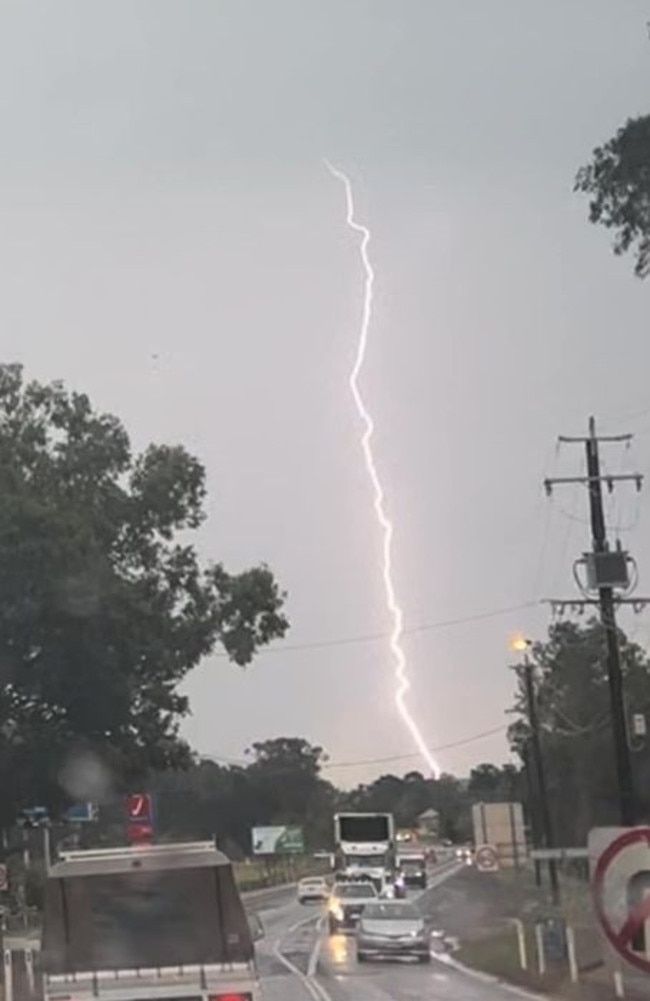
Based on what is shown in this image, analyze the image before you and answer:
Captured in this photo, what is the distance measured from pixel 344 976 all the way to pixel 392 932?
23.1ft

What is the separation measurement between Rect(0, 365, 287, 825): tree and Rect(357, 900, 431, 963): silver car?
7.09 metres

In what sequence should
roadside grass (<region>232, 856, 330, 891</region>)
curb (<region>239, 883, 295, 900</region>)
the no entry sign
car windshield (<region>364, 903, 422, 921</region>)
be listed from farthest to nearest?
1. roadside grass (<region>232, 856, 330, 891</region>)
2. curb (<region>239, 883, 295, 900</region>)
3. car windshield (<region>364, 903, 422, 921</region>)
4. the no entry sign

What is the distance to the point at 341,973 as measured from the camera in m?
41.2

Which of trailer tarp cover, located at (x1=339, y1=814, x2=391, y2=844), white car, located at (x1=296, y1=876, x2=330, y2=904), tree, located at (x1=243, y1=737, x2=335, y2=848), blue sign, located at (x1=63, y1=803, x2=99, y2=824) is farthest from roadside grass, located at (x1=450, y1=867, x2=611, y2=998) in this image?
tree, located at (x1=243, y1=737, x2=335, y2=848)

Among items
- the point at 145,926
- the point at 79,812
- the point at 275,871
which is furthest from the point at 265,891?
the point at 145,926

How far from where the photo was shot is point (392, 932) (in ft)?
154

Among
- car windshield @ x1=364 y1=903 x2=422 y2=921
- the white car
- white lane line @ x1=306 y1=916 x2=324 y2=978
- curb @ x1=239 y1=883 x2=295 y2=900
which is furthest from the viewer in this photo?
curb @ x1=239 y1=883 x2=295 y2=900

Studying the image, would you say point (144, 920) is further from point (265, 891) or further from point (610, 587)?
point (265, 891)

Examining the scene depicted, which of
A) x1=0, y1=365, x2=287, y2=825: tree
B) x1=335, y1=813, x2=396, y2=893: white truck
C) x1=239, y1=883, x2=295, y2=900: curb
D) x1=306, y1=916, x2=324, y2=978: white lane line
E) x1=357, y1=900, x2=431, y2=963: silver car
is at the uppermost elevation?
x1=0, y1=365, x2=287, y2=825: tree

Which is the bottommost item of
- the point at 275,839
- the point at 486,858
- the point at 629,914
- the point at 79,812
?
the point at 275,839

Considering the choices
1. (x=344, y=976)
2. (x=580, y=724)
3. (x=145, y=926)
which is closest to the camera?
(x=145, y=926)

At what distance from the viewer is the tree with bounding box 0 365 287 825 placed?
47.5 metres

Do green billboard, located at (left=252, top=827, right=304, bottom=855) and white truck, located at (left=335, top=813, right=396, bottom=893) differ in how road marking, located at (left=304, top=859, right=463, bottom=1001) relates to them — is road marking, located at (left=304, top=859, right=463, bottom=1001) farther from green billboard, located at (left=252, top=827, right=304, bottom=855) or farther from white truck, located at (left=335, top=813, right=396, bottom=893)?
green billboard, located at (left=252, top=827, right=304, bottom=855)

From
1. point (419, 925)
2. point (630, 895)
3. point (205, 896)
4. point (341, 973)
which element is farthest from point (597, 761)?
point (630, 895)
